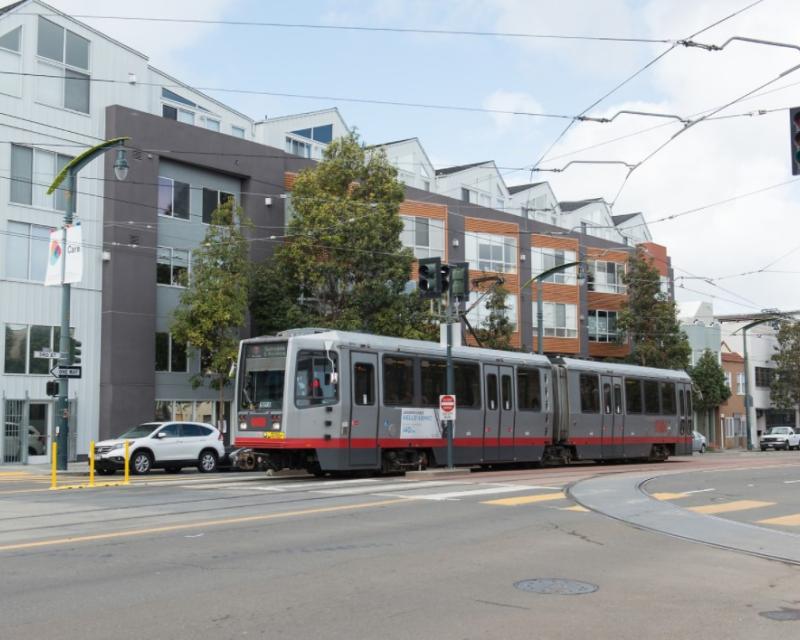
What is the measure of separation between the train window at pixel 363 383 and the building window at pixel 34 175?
16386mm

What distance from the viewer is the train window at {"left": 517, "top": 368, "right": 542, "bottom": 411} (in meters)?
28.6

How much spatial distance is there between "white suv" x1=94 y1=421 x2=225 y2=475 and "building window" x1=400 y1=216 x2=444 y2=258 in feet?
66.3

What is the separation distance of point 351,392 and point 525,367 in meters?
8.37

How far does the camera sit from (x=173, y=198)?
37.8 meters

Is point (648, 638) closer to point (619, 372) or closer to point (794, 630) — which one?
point (794, 630)

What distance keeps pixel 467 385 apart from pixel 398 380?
3250mm

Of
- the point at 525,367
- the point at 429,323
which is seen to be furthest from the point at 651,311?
the point at 525,367

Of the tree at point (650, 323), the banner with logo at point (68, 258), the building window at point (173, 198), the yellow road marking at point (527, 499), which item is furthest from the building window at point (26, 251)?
the tree at point (650, 323)

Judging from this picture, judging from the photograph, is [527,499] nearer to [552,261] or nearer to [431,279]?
[431,279]

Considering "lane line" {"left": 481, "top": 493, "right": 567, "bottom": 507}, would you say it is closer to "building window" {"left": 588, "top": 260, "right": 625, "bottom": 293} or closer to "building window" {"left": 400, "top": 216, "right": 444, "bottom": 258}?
"building window" {"left": 400, "top": 216, "right": 444, "bottom": 258}

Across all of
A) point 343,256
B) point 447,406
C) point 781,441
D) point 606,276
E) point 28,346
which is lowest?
point 781,441

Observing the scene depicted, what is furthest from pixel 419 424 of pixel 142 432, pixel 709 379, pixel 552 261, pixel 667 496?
pixel 709 379

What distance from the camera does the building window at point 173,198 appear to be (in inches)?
1468

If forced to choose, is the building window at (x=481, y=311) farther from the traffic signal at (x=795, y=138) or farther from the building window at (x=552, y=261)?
the traffic signal at (x=795, y=138)
